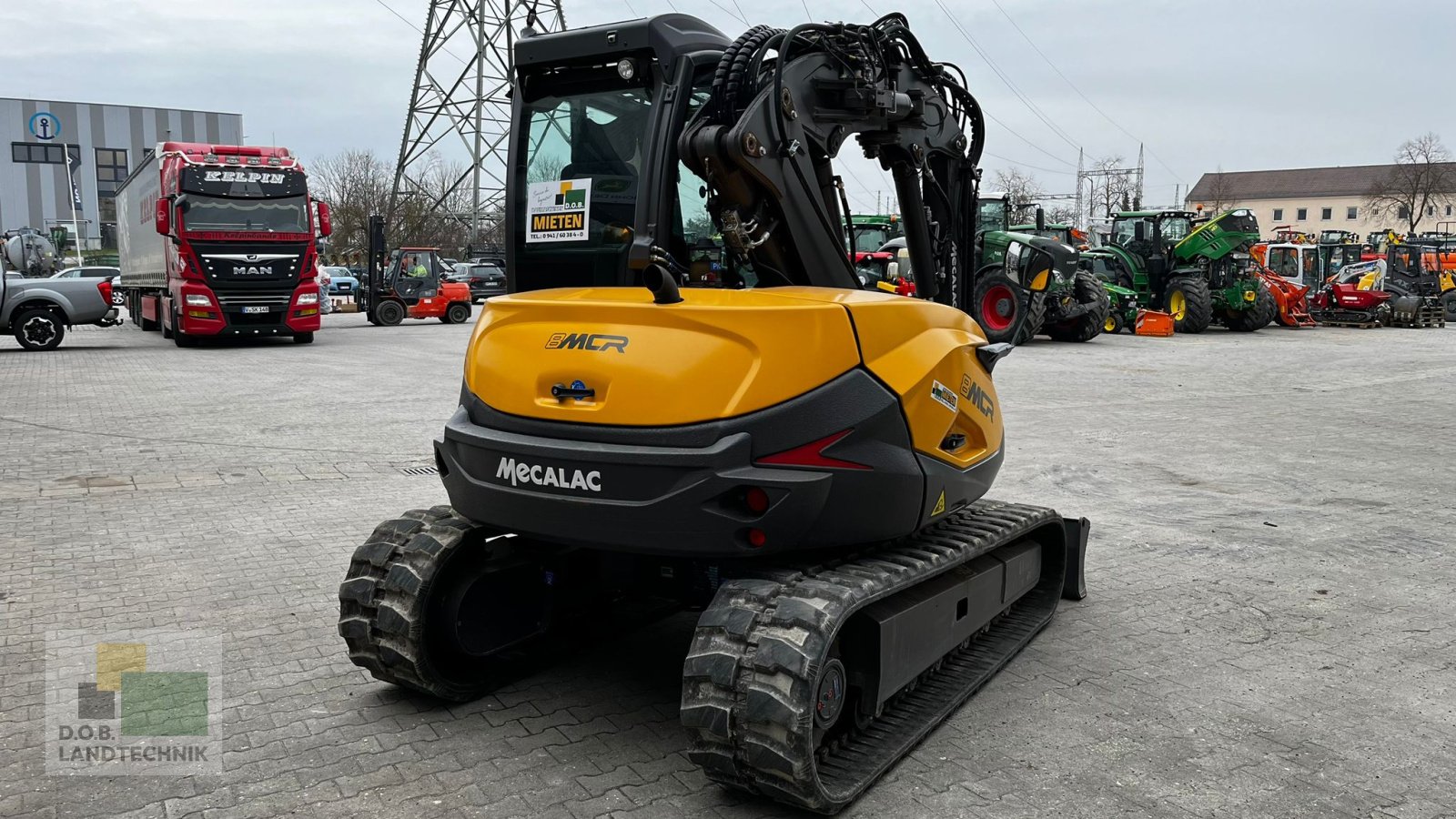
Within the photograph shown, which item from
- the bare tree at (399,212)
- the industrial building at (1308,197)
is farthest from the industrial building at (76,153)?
the industrial building at (1308,197)

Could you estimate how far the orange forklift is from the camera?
30.7 m

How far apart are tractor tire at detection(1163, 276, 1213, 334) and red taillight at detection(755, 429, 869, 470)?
25081 millimetres

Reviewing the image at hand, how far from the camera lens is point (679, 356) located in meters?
3.76

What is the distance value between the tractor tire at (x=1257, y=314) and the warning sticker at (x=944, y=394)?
26023 millimetres

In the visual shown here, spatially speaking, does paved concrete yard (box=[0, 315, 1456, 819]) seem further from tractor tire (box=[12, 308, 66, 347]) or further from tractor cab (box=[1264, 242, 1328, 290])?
tractor cab (box=[1264, 242, 1328, 290])

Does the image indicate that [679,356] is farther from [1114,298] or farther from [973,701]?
[1114,298]

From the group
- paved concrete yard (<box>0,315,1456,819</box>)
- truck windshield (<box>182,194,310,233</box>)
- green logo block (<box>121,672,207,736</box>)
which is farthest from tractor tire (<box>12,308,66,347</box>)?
green logo block (<box>121,672,207,736</box>)

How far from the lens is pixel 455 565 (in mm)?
4469

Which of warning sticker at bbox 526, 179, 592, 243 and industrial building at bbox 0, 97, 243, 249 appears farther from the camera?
industrial building at bbox 0, 97, 243, 249

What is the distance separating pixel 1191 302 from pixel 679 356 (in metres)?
25.5

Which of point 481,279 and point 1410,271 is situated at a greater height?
point 1410,271

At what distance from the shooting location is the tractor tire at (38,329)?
20812 millimetres

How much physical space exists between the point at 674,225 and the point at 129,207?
29.0m

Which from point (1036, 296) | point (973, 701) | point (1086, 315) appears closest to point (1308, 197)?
point (1086, 315)
